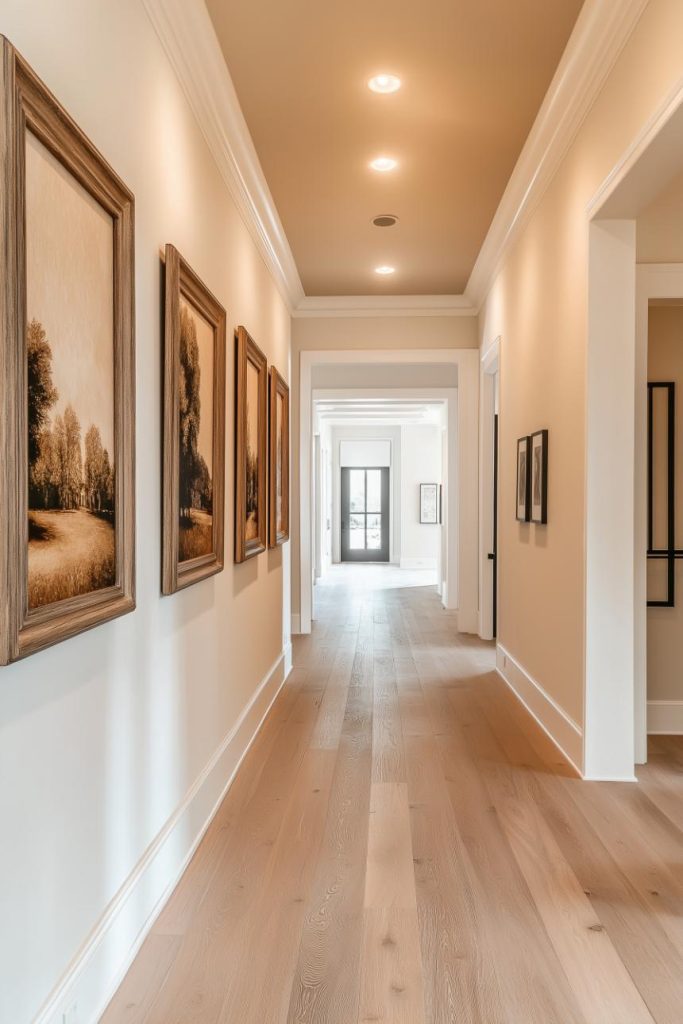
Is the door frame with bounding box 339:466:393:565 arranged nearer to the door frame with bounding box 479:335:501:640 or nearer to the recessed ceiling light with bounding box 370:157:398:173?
the door frame with bounding box 479:335:501:640

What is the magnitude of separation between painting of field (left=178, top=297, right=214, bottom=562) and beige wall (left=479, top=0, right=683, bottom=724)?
63.9 inches

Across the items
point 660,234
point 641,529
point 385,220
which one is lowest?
point 641,529

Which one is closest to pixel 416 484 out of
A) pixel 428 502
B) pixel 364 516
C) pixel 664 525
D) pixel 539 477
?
pixel 428 502

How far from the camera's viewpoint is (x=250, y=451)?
149 inches

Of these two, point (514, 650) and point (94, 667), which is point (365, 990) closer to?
point (94, 667)

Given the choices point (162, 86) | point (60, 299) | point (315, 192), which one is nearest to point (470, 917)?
point (60, 299)

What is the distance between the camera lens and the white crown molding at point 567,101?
256cm

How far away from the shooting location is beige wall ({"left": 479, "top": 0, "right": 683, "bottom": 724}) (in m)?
2.55

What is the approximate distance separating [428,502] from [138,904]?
42.4ft

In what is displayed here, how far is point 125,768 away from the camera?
6.50ft

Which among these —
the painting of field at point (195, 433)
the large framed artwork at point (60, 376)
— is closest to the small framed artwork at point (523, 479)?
the painting of field at point (195, 433)

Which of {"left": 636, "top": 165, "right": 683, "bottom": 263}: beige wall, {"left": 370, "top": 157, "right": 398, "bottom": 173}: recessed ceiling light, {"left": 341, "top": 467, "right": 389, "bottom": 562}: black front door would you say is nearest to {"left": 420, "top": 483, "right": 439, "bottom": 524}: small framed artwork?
{"left": 341, "top": 467, "right": 389, "bottom": 562}: black front door

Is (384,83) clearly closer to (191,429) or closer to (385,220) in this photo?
(385,220)

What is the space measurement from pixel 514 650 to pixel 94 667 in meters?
3.55
